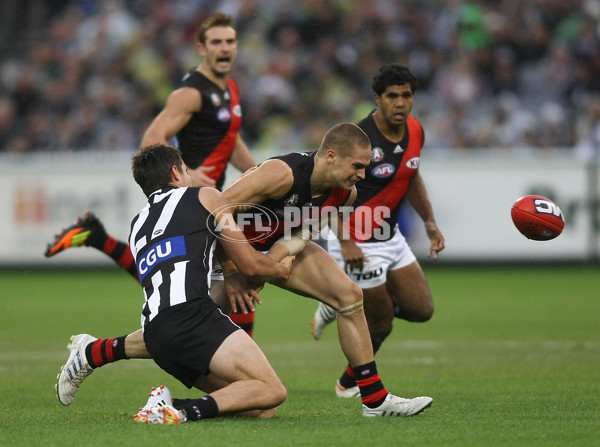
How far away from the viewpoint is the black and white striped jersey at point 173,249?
20.6 ft

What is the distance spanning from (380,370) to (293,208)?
2950 millimetres

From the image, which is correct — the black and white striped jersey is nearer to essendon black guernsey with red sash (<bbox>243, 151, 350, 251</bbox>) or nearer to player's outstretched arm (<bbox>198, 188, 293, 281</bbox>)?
player's outstretched arm (<bbox>198, 188, 293, 281</bbox>)

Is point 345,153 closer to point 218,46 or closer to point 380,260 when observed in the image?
point 380,260

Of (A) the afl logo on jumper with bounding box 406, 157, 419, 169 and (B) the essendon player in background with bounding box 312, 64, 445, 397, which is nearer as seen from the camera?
(B) the essendon player in background with bounding box 312, 64, 445, 397

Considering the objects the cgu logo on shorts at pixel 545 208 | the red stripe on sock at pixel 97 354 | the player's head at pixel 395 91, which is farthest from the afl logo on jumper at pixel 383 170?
the red stripe on sock at pixel 97 354

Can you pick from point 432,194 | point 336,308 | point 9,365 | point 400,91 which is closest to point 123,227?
point 432,194

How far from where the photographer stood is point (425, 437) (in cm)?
571

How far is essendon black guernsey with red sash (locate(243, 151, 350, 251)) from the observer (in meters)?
6.72

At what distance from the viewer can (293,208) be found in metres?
6.88

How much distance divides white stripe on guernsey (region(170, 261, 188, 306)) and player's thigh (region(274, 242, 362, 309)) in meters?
0.78

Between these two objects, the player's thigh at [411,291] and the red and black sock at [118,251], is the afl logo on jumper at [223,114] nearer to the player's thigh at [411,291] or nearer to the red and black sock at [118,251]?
the red and black sock at [118,251]

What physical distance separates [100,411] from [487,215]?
12340 mm

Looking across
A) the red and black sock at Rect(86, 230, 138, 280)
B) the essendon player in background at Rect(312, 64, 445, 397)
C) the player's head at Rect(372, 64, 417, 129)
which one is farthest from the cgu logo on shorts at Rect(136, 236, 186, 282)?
the red and black sock at Rect(86, 230, 138, 280)

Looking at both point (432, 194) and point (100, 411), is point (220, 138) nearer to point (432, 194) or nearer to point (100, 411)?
point (100, 411)
